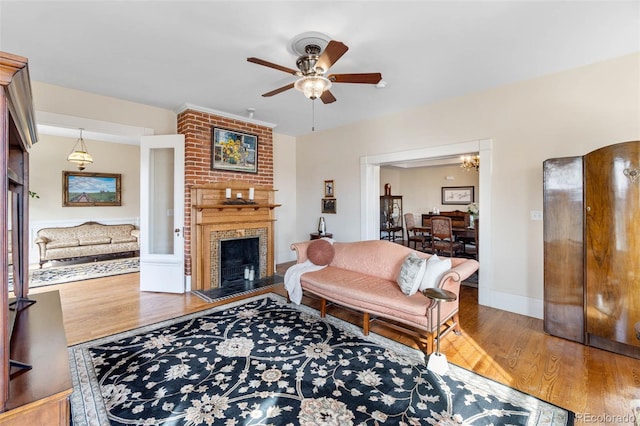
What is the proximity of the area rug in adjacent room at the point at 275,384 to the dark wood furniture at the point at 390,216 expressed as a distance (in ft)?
18.6

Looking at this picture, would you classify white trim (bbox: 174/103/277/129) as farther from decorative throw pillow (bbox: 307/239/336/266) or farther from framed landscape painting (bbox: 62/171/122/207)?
framed landscape painting (bbox: 62/171/122/207)

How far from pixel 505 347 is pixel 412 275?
3.41 feet

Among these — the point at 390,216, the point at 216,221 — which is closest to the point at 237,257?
the point at 216,221

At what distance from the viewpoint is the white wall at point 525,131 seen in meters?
2.84

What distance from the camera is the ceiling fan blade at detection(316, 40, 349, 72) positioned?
6.64 feet

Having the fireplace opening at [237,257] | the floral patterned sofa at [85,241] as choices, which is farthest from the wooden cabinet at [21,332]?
the floral patterned sofa at [85,241]

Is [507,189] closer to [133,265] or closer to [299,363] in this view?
[299,363]

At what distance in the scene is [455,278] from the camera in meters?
2.58

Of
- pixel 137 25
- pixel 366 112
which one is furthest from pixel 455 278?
pixel 137 25

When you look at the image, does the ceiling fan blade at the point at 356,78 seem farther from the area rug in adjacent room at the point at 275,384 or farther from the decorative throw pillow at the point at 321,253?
the area rug in adjacent room at the point at 275,384

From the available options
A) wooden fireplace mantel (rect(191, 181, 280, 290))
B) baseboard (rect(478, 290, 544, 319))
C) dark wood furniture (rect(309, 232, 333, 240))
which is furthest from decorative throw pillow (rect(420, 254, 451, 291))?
wooden fireplace mantel (rect(191, 181, 280, 290))

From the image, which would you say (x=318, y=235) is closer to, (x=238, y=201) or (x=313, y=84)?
(x=238, y=201)

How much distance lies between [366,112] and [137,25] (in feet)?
10.3

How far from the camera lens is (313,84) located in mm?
2363
